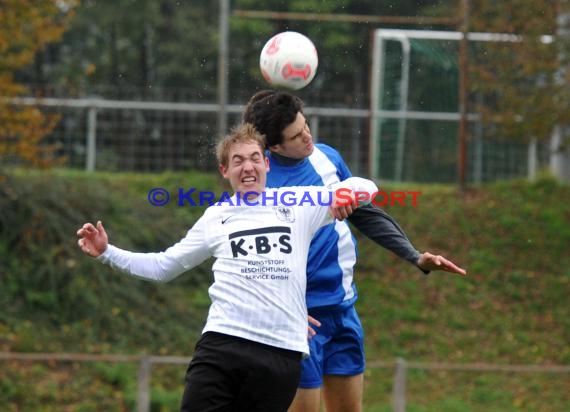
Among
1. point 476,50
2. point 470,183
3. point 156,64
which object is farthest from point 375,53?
point 156,64

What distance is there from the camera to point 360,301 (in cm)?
1164

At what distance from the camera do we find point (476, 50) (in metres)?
13.0

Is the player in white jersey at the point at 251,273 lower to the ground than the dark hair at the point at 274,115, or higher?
lower

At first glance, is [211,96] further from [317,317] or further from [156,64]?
[317,317]

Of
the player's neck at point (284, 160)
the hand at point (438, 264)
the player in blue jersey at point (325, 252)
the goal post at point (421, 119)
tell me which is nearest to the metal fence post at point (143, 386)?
the player in blue jersey at point (325, 252)

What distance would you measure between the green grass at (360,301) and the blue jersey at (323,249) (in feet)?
15.6

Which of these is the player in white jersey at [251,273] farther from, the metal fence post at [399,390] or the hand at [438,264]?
the metal fence post at [399,390]

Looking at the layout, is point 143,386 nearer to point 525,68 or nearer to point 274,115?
point 274,115

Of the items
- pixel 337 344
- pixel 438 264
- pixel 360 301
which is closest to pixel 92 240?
pixel 337 344

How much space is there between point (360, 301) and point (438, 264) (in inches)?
294

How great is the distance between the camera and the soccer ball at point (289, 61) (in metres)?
4.89

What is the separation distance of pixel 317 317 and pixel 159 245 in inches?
277

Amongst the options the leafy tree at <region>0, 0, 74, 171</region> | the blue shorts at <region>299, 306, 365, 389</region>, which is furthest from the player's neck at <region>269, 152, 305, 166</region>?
the leafy tree at <region>0, 0, 74, 171</region>

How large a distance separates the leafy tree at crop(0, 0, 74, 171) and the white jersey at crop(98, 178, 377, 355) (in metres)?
6.21
